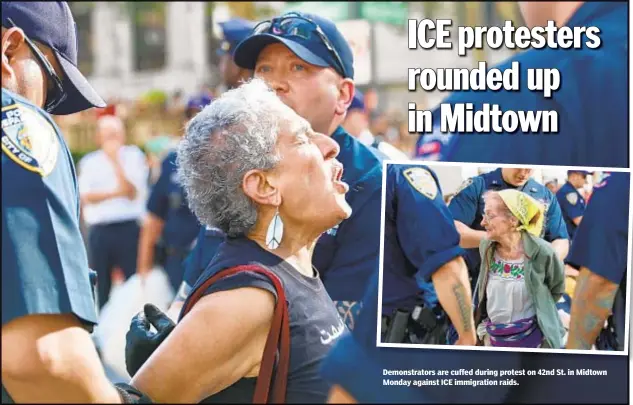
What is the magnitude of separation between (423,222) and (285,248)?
76cm

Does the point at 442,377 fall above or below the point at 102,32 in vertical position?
below

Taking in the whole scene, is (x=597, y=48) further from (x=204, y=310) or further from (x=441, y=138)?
(x=204, y=310)

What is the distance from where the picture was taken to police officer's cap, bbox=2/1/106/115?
79.7 inches

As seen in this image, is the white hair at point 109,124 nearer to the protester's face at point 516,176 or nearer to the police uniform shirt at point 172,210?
the police uniform shirt at point 172,210

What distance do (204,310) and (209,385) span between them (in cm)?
15

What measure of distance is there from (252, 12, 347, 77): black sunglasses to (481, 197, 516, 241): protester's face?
2.49 ft

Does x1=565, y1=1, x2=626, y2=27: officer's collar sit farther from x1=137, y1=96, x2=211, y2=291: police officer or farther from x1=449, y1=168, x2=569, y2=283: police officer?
x1=137, y1=96, x2=211, y2=291: police officer

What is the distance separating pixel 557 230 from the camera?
2715 millimetres

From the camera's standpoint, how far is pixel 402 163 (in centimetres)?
280

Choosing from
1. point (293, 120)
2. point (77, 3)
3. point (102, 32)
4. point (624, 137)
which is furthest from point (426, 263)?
point (102, 32)

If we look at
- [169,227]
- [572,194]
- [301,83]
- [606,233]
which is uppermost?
[301,83]

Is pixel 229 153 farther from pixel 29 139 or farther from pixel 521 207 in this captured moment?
pixel 521 207

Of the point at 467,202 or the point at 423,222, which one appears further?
the point at 423,222

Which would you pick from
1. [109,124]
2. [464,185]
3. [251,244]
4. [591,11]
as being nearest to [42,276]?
[251,244]
